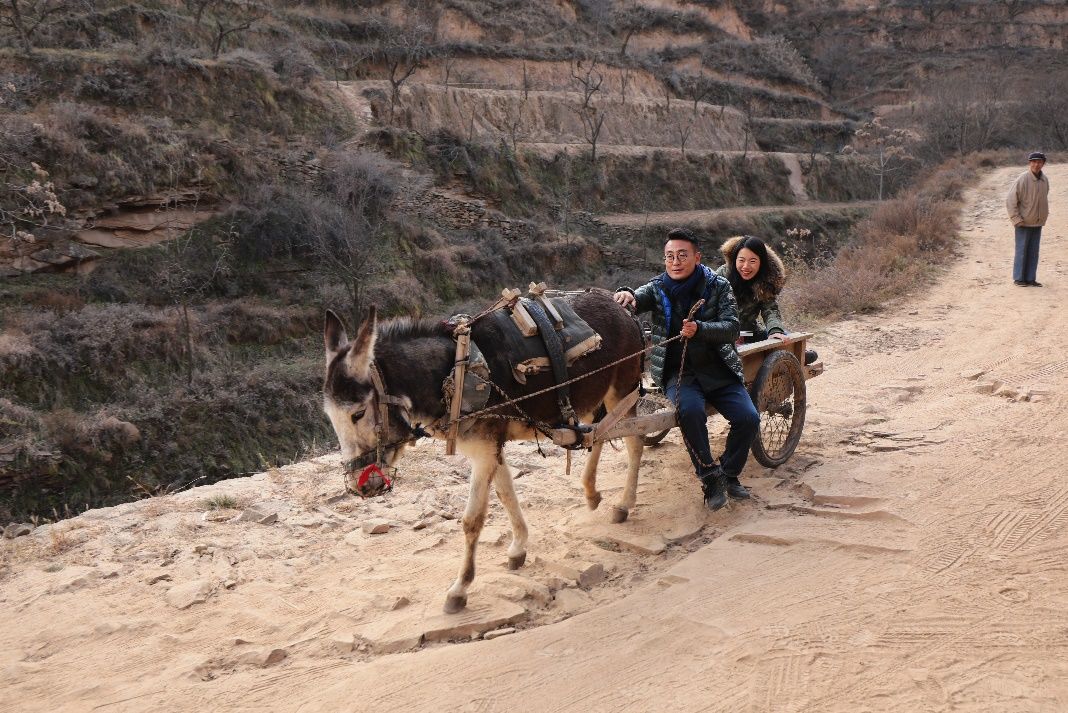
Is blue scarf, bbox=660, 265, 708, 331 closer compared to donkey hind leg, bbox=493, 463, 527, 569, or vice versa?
donkey hind leg, bbox=493, 463, 527, 569

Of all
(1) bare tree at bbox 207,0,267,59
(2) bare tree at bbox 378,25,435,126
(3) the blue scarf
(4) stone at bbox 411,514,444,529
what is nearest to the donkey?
(3) the blue scarf

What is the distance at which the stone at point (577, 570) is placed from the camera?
14.5ft

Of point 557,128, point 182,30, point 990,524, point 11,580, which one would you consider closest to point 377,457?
point 11,580

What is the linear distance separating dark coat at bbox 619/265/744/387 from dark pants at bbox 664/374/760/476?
14 centimetres

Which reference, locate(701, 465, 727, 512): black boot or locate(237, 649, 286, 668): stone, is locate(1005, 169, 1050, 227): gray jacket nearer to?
locate(701, 465, 727, 512): black boot

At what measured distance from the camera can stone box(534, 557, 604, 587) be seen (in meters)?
4.43

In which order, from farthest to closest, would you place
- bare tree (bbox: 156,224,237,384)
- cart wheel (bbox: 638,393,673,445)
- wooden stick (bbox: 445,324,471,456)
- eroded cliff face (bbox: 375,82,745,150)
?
eroded cliff face (bbox: 375,82,745,150) → bare tree (bbox: 156,224,237,384) → cart wheel (bbox: 638,393,673,445) → wooden stick (bbox: 445,324,471,456)

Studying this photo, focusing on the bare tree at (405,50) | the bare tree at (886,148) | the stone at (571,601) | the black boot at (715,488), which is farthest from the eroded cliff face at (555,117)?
the stone at (571,601)

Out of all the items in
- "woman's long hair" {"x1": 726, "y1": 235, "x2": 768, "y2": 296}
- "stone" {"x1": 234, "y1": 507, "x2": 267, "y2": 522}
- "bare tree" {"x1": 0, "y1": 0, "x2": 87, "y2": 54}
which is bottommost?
"stone" {"x1": 234, "y1": 507, "x2": 267, "y2": 522}

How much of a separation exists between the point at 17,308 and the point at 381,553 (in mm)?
16890

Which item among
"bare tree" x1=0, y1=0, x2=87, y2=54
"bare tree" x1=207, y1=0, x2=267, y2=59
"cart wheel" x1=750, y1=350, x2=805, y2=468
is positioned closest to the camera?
"cart wheel" x1=750, y1=350, x2=805, y2=468

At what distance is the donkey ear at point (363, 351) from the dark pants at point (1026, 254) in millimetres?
12474

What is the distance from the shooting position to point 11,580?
473 cm

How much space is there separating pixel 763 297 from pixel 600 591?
116 inches
